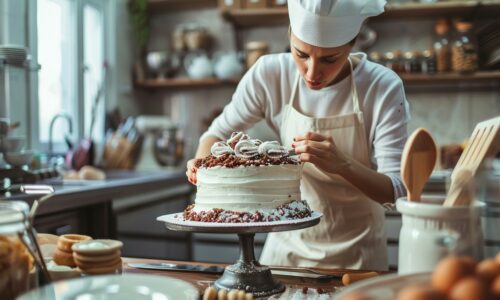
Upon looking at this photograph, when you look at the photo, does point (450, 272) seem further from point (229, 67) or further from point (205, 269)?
point (229, 67)


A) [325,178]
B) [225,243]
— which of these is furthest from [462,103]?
[325,178]

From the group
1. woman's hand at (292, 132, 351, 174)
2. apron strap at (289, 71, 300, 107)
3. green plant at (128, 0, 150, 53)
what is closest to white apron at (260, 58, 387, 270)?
apron strap at (289, 71, 300, 107)

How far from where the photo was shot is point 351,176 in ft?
4.37

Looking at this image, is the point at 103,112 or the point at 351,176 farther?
the point at 103,112

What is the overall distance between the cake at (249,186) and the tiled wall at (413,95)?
95.9 inches

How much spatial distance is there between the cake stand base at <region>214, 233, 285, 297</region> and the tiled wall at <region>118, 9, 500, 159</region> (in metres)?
2.61

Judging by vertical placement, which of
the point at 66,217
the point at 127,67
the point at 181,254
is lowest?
the point at 181,254

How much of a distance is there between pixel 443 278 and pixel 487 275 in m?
0.05

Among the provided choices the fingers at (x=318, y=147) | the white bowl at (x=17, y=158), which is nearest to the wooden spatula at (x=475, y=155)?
the fingers at (x=318, y=147)

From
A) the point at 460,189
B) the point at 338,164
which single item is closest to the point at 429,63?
the point at 338,164

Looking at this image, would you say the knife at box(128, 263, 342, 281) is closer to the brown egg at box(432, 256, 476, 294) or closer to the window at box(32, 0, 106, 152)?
the brown egg at box(432, 256, 476, 294)

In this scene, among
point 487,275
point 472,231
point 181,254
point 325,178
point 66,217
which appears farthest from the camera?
point 181,254

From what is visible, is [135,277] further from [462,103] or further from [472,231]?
[462,103]

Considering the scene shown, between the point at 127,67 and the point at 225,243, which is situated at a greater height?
the point at 127,67
